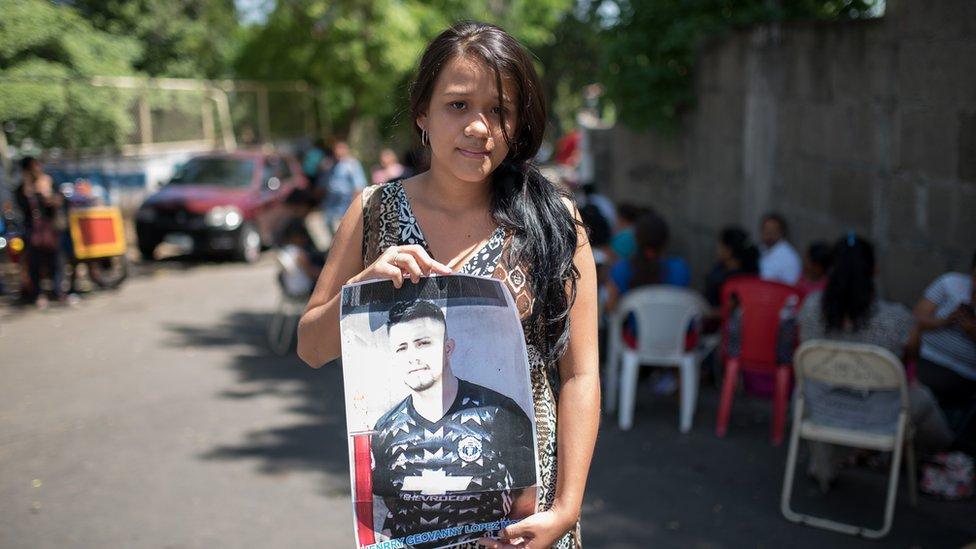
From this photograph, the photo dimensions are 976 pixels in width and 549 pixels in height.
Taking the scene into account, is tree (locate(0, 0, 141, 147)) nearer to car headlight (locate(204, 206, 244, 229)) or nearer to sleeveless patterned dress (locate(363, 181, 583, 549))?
car headlight (locate(204, 206, 244, 229))

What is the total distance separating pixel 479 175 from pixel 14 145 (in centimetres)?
1325

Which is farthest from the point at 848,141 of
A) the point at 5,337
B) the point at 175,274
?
the point at 175,274

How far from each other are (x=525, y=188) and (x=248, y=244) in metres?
12.7

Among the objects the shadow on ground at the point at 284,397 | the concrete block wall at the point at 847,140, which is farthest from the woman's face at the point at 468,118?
the concrete block wall at the point at 847,140

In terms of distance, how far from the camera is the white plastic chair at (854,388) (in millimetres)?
4547

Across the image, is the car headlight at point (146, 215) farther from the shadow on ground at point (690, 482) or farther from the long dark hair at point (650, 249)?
the long dark hair at point (650, 249)

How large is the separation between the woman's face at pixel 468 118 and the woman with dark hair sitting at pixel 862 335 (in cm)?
345

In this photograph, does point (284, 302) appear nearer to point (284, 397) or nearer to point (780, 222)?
point (284, 397)

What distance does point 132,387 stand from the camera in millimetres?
7402

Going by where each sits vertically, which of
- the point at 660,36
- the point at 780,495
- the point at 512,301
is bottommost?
the point at 780,495

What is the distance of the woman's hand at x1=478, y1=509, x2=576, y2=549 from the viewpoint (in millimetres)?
1874

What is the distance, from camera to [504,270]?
1993 millimetres

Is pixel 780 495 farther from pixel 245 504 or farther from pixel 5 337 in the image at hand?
pixel 5 337

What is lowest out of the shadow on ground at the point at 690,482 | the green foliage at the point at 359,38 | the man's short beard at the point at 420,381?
the shadow on ground at the point at 690,482
